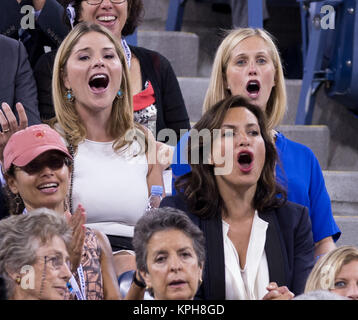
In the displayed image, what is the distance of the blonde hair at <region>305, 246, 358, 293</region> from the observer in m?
1.79

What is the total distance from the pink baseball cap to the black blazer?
0.30 metres

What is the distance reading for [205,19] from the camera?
13.6 feet

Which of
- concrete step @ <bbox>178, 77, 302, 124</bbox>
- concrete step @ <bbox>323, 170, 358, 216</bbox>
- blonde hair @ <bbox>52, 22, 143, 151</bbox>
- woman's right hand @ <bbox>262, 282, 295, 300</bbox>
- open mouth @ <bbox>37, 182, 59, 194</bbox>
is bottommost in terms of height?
woman's right hand @ <bbox>262, 282, 295, 300</bbox>

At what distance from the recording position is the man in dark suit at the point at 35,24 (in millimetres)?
2545

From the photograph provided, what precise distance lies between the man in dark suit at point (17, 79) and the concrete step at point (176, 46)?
104 centimetres

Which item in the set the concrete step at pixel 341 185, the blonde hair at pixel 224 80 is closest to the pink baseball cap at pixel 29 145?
the blonde hair at pixel 224 80

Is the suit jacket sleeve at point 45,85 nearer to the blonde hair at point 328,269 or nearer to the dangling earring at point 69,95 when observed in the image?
the dangling earring at point 69,95

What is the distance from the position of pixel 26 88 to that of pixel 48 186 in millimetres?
498

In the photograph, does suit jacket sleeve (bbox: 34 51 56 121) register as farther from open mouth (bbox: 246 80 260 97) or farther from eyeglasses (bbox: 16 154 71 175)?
open mouth (bbox: 246 80 260 97)

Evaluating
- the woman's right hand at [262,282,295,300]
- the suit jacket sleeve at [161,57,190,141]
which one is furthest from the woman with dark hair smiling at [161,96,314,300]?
the suit jacket sleeve at [161,57,190,141]

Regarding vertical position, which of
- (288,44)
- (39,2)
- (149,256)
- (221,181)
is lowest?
(149,256)

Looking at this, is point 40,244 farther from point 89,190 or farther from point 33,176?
point 89,190
